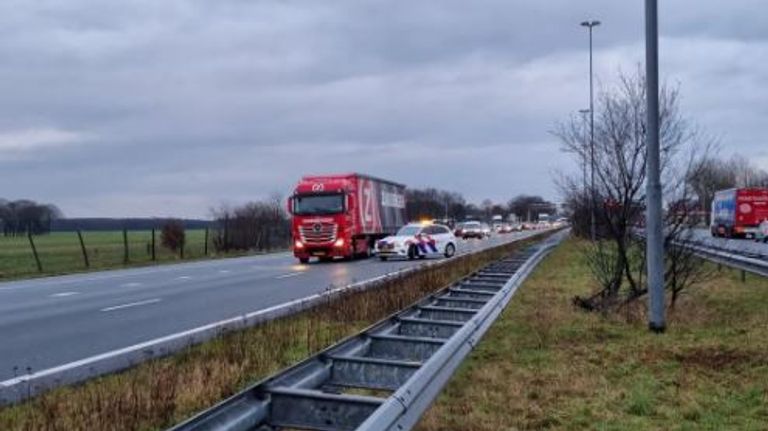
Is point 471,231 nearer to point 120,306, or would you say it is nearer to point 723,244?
point 723,244

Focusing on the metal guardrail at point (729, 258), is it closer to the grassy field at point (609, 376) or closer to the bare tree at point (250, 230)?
the grassy field at point (609, 376)

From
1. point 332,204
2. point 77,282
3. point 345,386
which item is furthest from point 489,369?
point 332,204

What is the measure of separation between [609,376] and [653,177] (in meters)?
3.58

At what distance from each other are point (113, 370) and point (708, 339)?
22.5 feet

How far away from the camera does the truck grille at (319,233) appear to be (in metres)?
35.5

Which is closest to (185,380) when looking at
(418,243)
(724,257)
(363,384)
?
(363,384)

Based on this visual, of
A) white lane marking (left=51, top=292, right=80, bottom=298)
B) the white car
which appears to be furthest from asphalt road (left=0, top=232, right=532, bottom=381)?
the white car

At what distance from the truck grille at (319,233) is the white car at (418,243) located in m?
2.18

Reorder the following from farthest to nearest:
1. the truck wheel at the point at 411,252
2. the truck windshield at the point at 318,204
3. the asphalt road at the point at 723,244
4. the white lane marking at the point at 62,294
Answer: the truck wheel at the point at 411,252 < the truck windshield at the point at 318,204 < the white lane marking at the point at 62,294 < the asphalt road at the point at 723,244

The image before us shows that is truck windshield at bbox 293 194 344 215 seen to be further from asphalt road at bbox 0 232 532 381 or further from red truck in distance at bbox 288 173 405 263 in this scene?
asphalt road at bbox 0 232 532 381

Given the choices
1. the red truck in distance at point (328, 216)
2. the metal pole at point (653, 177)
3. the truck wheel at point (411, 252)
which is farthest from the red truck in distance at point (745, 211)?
the metal pole at point (653, 177)

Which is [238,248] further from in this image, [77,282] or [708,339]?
[708,339]

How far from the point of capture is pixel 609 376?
318 inches

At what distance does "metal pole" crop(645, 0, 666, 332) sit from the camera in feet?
35.1
